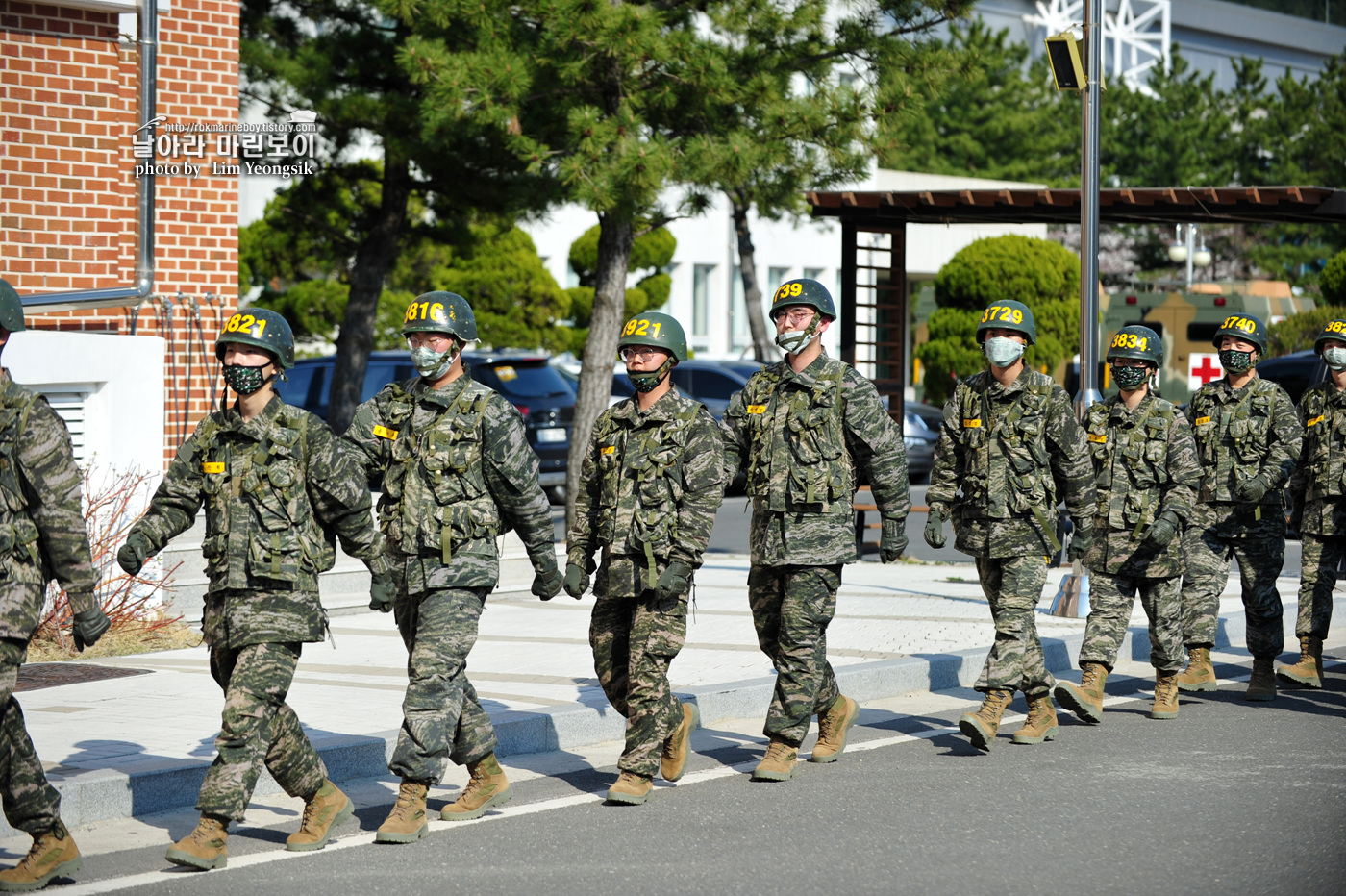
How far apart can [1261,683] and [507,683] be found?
4.11 metres

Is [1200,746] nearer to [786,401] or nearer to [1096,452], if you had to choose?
[1096,452]

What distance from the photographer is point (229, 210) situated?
503 inches

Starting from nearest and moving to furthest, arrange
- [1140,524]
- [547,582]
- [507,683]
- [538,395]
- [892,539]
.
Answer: [547,582] < [892,539] < [1140,524] < [507,683] < [538,395]

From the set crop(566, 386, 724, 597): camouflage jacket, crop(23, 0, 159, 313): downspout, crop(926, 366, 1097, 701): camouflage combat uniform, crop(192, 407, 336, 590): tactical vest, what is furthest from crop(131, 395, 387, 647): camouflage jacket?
crop(23, 0, 159, 313): downspout

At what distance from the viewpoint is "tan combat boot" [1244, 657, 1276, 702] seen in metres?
9.51

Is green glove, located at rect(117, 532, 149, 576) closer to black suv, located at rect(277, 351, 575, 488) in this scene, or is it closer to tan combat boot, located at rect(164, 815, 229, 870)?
tan combat boot, located at rect(164, 815, 229, 870)

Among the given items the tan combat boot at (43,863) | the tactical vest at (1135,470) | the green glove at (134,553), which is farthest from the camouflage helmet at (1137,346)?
the tan combat boot at (43,863)

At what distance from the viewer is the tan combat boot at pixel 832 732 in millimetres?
7805

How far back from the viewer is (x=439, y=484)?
6.42 metres

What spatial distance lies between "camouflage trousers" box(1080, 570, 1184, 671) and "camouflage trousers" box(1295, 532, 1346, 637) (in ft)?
3.86

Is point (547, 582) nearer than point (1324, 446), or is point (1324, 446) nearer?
point (547, 582)

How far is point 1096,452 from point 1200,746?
168cm

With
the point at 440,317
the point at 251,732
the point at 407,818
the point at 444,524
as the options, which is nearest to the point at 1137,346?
the point at 440,317

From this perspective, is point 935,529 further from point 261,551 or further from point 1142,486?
point 261,551
